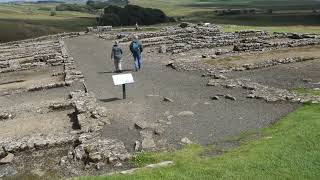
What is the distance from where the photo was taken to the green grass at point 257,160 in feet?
51.4

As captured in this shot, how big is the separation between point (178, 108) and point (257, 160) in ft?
32.9

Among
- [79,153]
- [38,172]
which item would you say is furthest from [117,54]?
[38,172]

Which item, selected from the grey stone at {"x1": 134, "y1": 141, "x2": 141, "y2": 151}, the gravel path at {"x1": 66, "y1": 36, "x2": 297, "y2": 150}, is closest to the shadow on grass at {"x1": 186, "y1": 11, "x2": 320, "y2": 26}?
the gravel path at {"x1": 66, "y1": 36, "x2": 297, "y2": 150}

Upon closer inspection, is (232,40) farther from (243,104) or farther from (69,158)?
(69,158)

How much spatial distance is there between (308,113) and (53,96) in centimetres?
1838

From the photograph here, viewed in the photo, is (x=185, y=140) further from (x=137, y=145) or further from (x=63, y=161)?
(x=63, y=161)

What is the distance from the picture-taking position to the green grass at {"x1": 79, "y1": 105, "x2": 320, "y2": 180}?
51.4 ft

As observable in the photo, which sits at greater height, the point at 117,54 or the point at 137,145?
the point at 117,54

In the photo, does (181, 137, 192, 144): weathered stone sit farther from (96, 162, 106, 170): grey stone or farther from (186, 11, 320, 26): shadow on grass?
(186, 11, 320, 26): shadow on grass

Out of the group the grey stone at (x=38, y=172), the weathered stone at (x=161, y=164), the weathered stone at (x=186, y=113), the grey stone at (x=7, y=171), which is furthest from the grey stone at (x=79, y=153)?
the weathered stone at (x=186, y=113)

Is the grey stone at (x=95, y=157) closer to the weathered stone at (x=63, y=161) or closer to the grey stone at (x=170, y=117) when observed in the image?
the weathered stone at (x=63, y=161)

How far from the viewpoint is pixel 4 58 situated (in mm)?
56594

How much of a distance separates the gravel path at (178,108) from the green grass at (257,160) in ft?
6.40

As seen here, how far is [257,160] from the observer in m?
16.7
